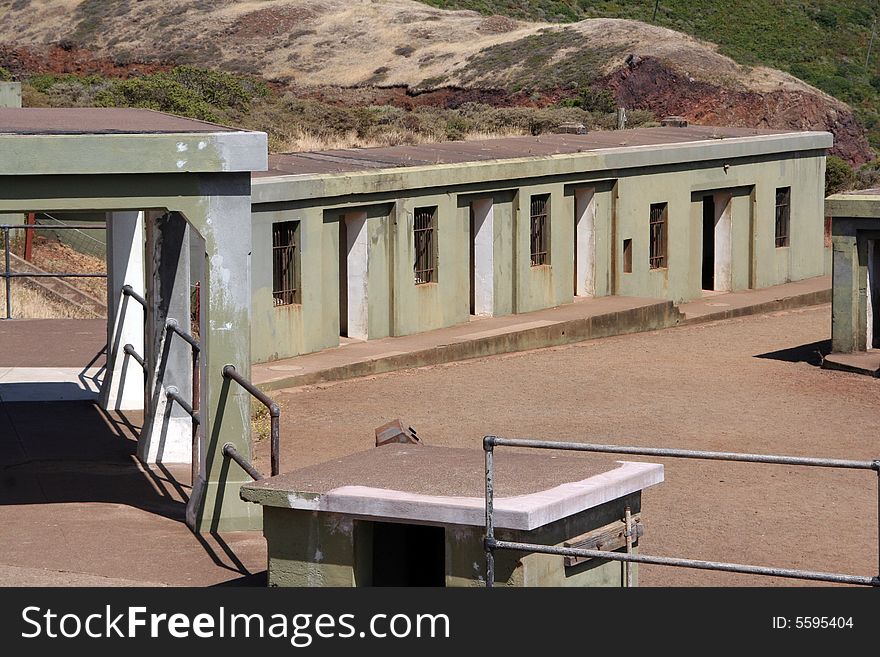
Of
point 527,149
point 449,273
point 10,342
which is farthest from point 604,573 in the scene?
point 527,149

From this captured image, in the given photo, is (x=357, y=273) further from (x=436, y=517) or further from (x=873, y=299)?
(x=436, y=517)

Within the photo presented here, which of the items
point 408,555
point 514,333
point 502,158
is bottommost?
point 514,333

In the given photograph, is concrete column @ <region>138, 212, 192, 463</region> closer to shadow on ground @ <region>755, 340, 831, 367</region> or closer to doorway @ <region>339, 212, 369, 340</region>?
doorway @ <region>339, 212, 369, 340</region>

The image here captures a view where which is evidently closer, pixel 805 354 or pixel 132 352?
pixel 132 352

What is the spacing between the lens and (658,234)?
25.1 metres

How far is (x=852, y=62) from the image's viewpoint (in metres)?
64.9

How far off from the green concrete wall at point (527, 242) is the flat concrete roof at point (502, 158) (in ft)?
0.46

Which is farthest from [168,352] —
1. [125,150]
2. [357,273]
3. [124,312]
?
[357,273]

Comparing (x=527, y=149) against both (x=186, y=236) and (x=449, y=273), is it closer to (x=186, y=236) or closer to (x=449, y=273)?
(x=449, y=273)

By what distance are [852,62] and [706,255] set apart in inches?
1597

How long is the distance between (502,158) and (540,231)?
1464 mm

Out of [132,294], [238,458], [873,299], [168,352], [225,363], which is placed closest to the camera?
[238,458]

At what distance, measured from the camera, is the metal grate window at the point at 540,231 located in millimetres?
22719

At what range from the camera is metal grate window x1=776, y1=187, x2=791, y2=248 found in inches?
1089
